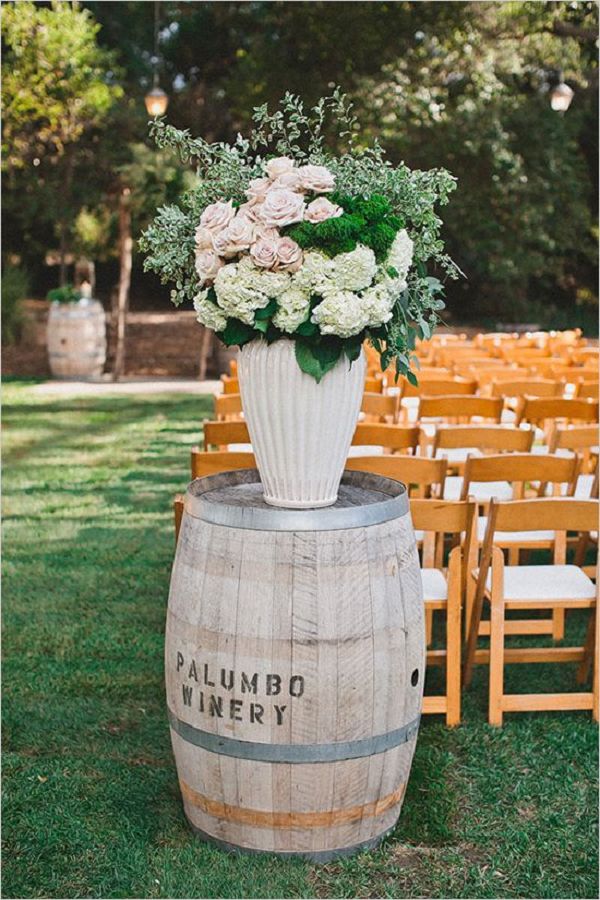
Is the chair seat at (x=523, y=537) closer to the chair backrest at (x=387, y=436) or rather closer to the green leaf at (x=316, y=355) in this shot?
the chair backrest at (x=387, y=436)

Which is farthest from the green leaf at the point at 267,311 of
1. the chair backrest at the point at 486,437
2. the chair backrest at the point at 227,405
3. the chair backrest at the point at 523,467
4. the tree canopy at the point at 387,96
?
the tree canopy at the point at 387,96

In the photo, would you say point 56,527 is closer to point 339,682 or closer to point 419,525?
point 419,525

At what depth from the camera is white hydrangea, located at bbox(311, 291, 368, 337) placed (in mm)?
3053

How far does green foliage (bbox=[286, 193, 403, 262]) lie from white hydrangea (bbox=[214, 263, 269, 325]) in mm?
189

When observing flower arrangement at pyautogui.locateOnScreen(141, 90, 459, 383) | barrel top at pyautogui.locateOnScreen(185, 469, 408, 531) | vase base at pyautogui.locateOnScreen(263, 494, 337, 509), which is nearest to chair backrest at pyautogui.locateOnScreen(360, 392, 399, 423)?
barrel top at pyautogui.locateOnScreen(185, 469, 408, 531)

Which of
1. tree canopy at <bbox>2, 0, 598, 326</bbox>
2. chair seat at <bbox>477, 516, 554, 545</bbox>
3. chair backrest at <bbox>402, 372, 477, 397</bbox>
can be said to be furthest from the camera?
tree canopy at <bbox>2, 0, 598, 326</bbox>

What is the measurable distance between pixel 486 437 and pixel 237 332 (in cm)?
255

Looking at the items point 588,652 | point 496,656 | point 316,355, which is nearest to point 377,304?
point 316,355

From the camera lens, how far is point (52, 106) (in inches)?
687

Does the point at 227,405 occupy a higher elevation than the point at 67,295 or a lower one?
lower

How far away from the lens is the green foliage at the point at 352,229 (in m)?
3.03

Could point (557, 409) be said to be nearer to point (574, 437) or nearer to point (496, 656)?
point (574, 437)

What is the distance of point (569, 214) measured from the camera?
21406 mm

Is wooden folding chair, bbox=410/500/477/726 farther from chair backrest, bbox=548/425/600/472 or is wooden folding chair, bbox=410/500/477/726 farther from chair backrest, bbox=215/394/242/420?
chair backrest, bbox=215/394/242/420
